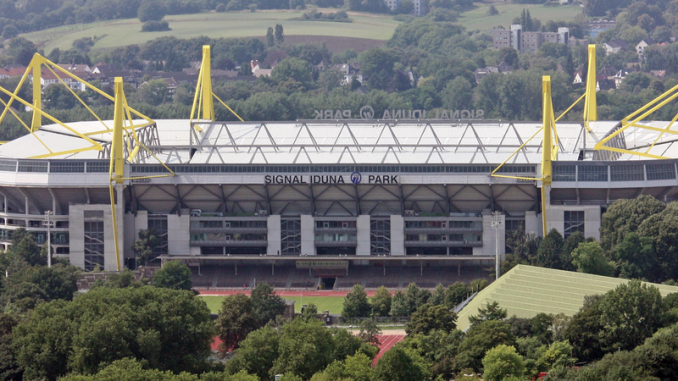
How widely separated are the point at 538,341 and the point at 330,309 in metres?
37.4

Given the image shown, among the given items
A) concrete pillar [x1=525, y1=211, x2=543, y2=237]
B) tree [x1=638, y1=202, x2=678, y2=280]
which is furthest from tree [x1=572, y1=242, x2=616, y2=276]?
concrete pillar [x1=525, y1=211, x2=543, y2=237]

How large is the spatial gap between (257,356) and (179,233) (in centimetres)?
5695

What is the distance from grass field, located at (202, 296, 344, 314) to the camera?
149m

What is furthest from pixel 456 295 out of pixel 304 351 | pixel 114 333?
pixel 114 333

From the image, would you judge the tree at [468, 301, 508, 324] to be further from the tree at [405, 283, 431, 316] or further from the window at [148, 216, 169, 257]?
the window at [148, 216, 169, 257]

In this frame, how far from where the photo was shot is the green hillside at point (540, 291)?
126m

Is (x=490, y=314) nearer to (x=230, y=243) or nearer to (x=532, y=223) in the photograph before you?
(x=532, y=223)

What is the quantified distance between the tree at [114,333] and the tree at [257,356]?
18.9 ft

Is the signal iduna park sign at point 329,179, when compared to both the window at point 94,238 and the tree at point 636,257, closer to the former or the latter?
the window at point 94,238

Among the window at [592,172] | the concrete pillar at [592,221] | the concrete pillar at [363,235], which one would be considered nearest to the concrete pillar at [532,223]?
the concrete pillar at [592,221]

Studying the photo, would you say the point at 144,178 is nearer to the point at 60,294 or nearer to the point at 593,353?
the point at 60,294

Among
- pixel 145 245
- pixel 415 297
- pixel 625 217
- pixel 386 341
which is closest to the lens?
pixel 386 341

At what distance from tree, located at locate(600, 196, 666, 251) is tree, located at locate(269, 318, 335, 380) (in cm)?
4925

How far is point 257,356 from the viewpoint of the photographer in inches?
4363
